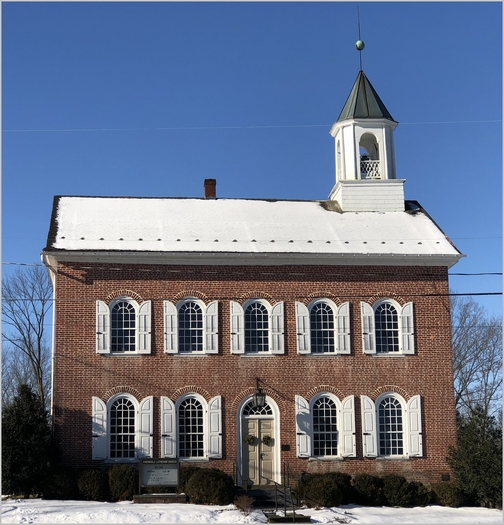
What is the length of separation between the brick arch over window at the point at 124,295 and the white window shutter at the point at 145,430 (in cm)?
332

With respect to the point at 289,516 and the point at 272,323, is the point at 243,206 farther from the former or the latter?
the point at 289,516

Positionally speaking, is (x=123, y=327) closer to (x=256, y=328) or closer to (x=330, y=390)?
(x=256, y=328)

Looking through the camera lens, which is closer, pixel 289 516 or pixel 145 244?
pixel 289 516

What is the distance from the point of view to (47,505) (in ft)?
76.3

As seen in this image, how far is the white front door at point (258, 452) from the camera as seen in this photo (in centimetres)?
2692

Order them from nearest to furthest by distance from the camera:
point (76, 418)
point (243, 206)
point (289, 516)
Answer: point (289, 516) → point (76, 418) → point (243, 206)

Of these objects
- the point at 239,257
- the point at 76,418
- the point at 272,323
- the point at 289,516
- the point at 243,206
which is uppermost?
Result: the point at 243,206

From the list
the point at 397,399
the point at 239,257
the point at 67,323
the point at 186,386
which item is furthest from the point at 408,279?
the point at 67,323

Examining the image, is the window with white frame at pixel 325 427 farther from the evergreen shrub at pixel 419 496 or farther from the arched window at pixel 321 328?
the evergreen shrub at pixel 419 496

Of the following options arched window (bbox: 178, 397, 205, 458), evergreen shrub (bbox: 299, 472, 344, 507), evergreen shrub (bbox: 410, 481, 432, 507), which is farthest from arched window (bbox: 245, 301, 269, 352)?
evergreen shrub (bbox: 410, 481, 432, 507)

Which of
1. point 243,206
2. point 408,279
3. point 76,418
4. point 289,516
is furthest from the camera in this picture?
point 243,206

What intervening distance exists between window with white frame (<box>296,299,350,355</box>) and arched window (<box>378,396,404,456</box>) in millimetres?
2181

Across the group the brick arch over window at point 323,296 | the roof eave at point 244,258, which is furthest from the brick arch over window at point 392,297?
the brick arch over window at point 323,296

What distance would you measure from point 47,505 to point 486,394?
30.9 m
